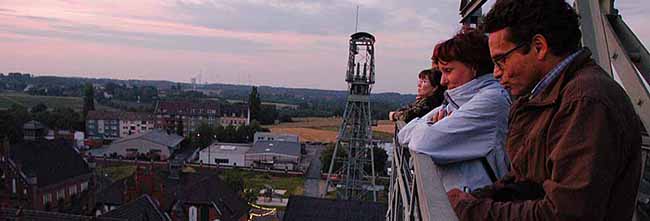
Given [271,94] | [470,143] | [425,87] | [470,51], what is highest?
[470,51]

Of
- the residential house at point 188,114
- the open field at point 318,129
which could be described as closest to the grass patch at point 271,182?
the open field at point 318,129

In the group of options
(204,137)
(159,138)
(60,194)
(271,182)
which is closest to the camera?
(60,194)

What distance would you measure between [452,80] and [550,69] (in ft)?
2.18

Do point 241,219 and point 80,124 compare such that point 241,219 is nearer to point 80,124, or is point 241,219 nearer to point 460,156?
point 460,156

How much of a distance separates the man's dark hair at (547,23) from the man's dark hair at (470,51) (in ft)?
1.85

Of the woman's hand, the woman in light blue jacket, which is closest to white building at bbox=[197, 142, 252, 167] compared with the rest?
the woman's hand

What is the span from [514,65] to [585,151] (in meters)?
0.31

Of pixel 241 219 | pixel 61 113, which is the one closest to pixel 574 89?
pixel 241 219

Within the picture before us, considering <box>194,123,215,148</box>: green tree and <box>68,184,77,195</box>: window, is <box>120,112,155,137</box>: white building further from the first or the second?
<box>68,184,77,195</box>: window

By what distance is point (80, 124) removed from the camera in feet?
165

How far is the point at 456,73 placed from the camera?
175 cm

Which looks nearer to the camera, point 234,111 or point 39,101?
point 234,111

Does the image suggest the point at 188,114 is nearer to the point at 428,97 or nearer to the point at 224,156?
the point at 224,156

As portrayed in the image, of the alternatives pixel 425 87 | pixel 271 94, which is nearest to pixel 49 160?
pixel 425 87
